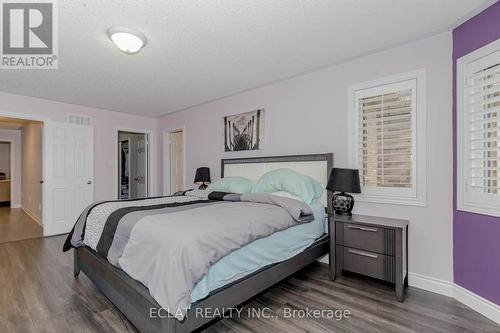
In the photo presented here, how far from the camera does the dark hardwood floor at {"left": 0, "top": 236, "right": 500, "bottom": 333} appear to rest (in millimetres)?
1832

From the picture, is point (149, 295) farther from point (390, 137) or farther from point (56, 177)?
point (56, 177)

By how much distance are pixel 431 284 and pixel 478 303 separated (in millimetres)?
368

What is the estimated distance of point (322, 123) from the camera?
313 centimetres

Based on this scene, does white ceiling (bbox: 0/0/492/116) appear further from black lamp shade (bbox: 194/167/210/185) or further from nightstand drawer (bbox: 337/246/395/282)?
nightstand drawer (bbox: 337/246/395/282)

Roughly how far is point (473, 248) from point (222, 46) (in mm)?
2922

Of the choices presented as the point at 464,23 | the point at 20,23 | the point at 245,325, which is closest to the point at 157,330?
the point at 245,325

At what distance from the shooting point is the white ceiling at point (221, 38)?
6.38ft

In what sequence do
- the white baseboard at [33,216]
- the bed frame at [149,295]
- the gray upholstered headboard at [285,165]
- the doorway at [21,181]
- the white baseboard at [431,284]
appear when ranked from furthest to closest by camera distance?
the white baseboard at [33,216] → the doorway at [21,181] → the gray upholstered headboard at [285,165] → the white baseboard at [431,284] → the bed frame at [149,295]

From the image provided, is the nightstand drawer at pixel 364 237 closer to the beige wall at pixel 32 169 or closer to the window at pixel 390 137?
the window at pixel 390 137

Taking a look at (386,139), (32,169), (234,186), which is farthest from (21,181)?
(386,139)

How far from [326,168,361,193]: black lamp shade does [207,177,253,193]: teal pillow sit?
3.78ft

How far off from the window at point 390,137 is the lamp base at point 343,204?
223 mm

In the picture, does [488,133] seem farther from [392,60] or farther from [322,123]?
[322,123]

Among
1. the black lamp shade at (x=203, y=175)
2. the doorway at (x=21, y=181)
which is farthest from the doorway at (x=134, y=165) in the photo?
the black lamp shade at (x=203, y=175)
